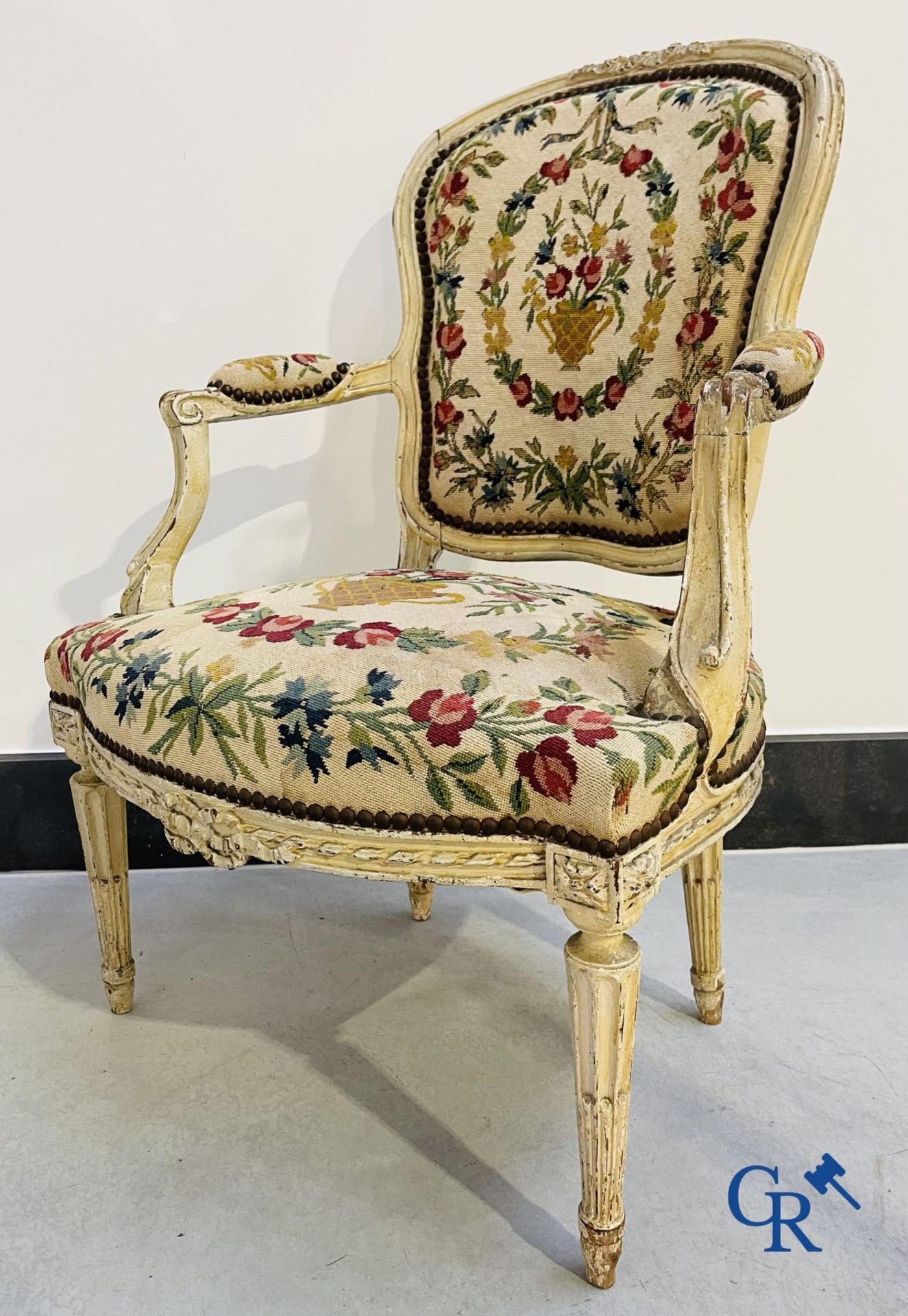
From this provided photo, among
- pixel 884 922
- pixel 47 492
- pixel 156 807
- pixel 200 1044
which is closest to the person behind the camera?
pixel 156 807

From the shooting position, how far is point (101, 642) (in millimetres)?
990

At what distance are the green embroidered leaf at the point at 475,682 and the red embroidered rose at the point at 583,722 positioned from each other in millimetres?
59

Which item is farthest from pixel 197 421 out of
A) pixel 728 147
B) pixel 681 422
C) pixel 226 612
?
pixel 728 147

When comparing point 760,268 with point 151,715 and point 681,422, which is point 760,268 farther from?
point 151,715

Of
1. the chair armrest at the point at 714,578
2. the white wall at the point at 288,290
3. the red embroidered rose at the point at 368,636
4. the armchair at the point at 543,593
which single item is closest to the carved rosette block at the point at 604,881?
the armchair at the point at 543,593

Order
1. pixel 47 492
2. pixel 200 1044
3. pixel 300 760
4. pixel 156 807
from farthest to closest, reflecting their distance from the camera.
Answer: pixel 47 492, pixel 200 1044, pixel 156 807, pixel 300 760

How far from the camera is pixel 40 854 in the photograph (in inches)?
65.6

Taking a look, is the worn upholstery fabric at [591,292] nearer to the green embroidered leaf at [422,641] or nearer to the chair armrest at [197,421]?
the chair armrest at [197,421]

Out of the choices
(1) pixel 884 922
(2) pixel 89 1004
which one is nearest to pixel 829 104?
(1) pixel 884 922

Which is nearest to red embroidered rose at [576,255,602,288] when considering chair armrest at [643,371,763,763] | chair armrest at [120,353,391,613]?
chair armrest at [120,353,391,613]

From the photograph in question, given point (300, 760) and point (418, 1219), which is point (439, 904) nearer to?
point (418, 1219)

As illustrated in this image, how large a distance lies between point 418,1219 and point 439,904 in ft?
2.11

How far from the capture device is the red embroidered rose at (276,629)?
34.2 inches

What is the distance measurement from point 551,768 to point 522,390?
0.63 m
